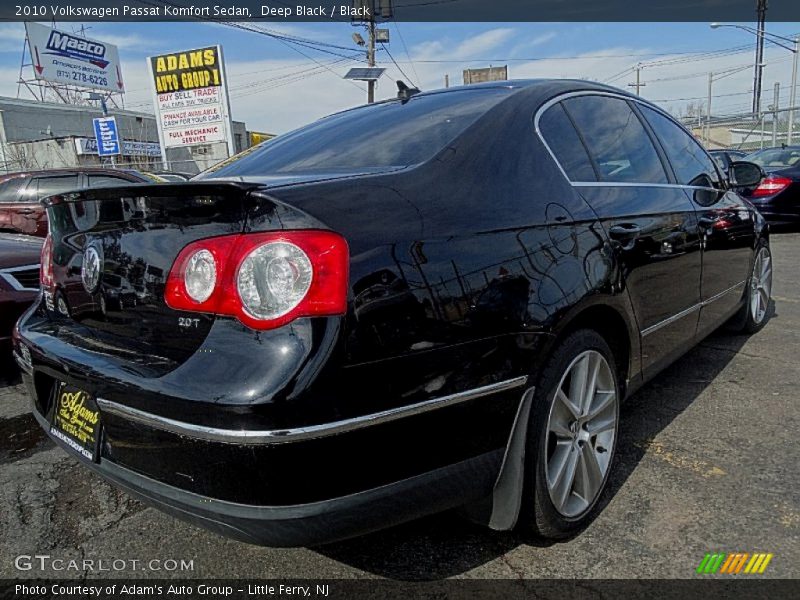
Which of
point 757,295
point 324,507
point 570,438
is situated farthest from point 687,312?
point 324,507

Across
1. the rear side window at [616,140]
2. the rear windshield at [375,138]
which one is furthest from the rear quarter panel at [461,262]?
the rear side window at [616,140]

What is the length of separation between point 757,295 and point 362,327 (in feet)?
12.7

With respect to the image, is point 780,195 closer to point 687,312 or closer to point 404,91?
point 687,312

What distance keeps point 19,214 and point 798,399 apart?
29.3ft

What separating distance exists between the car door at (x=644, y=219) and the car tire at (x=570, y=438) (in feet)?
1.24

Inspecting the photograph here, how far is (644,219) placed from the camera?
246 centimetres

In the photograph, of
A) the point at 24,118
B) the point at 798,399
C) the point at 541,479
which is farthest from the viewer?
the point at 24,118

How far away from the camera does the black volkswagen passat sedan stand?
140 centimetres

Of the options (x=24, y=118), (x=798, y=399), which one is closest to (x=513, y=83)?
(x=798, y=399)

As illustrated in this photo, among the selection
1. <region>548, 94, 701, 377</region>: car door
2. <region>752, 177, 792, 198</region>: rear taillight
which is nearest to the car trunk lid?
<region>548, 94, 701, 377</region>: car door

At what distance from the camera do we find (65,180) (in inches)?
328

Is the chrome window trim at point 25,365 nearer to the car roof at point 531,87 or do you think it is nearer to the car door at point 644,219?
the car roof at point 531,87

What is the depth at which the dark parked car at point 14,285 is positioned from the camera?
11.2 feet

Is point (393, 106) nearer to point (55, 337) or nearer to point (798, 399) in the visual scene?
point (55, 337)
